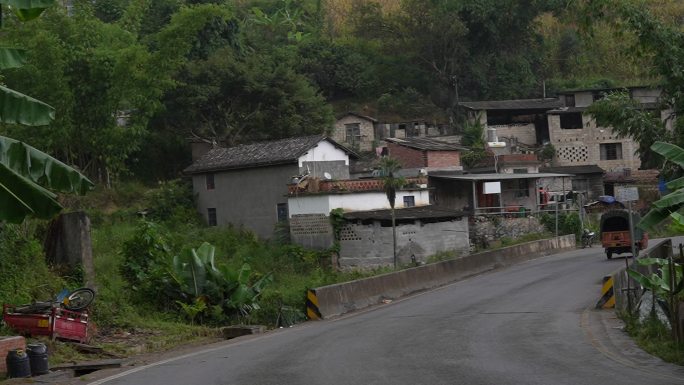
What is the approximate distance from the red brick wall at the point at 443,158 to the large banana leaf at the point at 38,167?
44607 mm

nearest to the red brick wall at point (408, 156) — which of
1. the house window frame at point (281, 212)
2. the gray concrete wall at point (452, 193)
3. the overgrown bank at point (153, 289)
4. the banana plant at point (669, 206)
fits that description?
the gray concrete wall at point (452, 193)

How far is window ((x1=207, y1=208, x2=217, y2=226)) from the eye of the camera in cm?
5078

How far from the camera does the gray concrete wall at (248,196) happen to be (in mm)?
47250

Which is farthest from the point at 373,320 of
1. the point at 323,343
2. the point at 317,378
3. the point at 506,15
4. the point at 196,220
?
the point at 506,15

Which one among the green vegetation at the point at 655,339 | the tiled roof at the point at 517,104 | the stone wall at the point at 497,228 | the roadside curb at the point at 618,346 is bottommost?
the roadside curb at the point at 618,346

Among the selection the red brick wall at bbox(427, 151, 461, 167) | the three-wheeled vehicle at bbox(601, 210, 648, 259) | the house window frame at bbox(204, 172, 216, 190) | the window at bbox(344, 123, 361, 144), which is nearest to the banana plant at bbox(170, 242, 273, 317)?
the three-wheeled vehicle at bbox(601, 210, 648, 259)

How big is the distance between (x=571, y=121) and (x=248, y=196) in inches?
1193

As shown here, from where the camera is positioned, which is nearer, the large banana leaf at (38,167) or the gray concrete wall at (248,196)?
the large banana leaf at (38,167)

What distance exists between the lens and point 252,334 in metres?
25.6

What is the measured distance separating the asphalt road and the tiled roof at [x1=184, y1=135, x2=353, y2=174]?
17855 mm

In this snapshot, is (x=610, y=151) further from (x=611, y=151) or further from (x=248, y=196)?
(x=248, y=196)

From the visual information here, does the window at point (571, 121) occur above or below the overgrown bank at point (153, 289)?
above

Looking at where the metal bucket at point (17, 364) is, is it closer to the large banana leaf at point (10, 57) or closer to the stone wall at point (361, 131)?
the large banana leaf at point (10, 57)

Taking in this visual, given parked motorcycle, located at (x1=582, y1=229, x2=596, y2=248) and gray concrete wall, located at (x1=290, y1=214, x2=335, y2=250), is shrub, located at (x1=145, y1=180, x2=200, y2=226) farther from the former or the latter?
parked motorcycle, located at (x1=582, y1=229, x2=596, y2=248)
